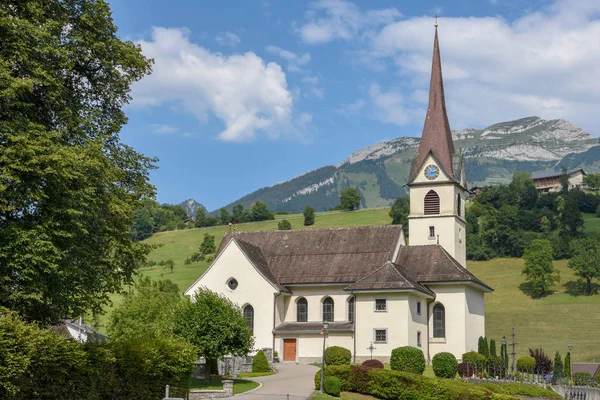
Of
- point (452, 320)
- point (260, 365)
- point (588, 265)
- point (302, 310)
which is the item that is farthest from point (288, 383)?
point (588, 265)

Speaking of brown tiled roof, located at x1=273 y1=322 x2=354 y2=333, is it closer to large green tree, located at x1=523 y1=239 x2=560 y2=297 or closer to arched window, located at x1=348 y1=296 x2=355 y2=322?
arched window, located at x1=348 y1=296 x2=355 y2=322

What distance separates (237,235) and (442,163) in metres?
17.5

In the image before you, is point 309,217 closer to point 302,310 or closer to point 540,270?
point 540,270

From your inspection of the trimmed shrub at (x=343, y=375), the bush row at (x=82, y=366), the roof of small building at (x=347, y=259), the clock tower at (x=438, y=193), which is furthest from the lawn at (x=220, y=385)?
the clock tower at (x=438, y=193)

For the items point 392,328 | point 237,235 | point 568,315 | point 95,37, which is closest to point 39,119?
point 95,37

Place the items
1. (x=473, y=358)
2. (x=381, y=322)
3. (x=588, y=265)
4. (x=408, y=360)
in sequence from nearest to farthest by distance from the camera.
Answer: (x=408, y=360) → (x=473, y=358) → (x=381, y=322) → (x=588, y=265)

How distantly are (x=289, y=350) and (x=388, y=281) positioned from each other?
9.30 m

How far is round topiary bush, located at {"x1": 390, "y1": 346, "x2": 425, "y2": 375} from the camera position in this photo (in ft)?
152

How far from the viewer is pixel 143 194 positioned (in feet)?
104

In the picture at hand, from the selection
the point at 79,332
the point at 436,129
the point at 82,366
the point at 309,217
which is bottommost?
the point at 82,366

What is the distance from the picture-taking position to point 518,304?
105812 mm

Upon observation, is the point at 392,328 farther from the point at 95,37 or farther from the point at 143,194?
the point at 95,37

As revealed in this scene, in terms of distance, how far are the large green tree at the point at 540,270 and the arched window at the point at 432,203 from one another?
5140 centimetres

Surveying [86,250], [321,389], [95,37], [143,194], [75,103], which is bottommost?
[321,389]
